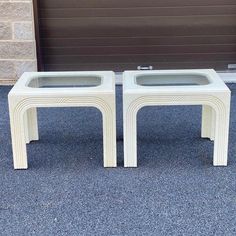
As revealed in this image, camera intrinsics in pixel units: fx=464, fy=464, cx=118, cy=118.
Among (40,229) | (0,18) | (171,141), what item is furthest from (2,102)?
(40,229)

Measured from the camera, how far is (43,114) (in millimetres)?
3123

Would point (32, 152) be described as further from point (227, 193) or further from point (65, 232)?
point (227, 193)

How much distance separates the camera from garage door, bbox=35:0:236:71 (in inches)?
144

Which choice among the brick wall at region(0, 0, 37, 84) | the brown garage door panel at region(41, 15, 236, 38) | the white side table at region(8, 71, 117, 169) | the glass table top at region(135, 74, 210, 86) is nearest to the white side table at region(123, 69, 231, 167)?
the white side table at region(8, 71, 117, 169)

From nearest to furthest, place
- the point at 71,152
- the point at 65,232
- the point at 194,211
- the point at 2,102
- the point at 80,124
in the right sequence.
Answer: the point at 65,232
the point at 194,211
the point at 71,152
the point at 80,124
the point at 2,102

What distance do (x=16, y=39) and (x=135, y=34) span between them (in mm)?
950

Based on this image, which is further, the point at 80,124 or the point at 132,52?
the point at 132,52

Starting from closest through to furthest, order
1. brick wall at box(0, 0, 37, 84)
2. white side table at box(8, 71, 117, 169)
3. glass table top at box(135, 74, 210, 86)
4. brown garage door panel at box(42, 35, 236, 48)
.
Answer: white side table at box(8, 71, 117, 169) → glass table top at box(135, 74, 210, 86) → brick wall at box(0, 0, 37, 84) → brown garage door panel at box(42, 35, 236, 48)

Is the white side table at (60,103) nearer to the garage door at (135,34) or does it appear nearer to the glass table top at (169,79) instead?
the glass table top at (169,79)

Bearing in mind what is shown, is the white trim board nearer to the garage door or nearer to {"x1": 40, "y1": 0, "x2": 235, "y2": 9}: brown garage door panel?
the garage door

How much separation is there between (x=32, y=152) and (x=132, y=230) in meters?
0.93

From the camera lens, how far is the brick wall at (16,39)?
3604mm

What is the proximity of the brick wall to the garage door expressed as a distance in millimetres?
107

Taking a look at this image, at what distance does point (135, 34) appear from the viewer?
3.74 m
